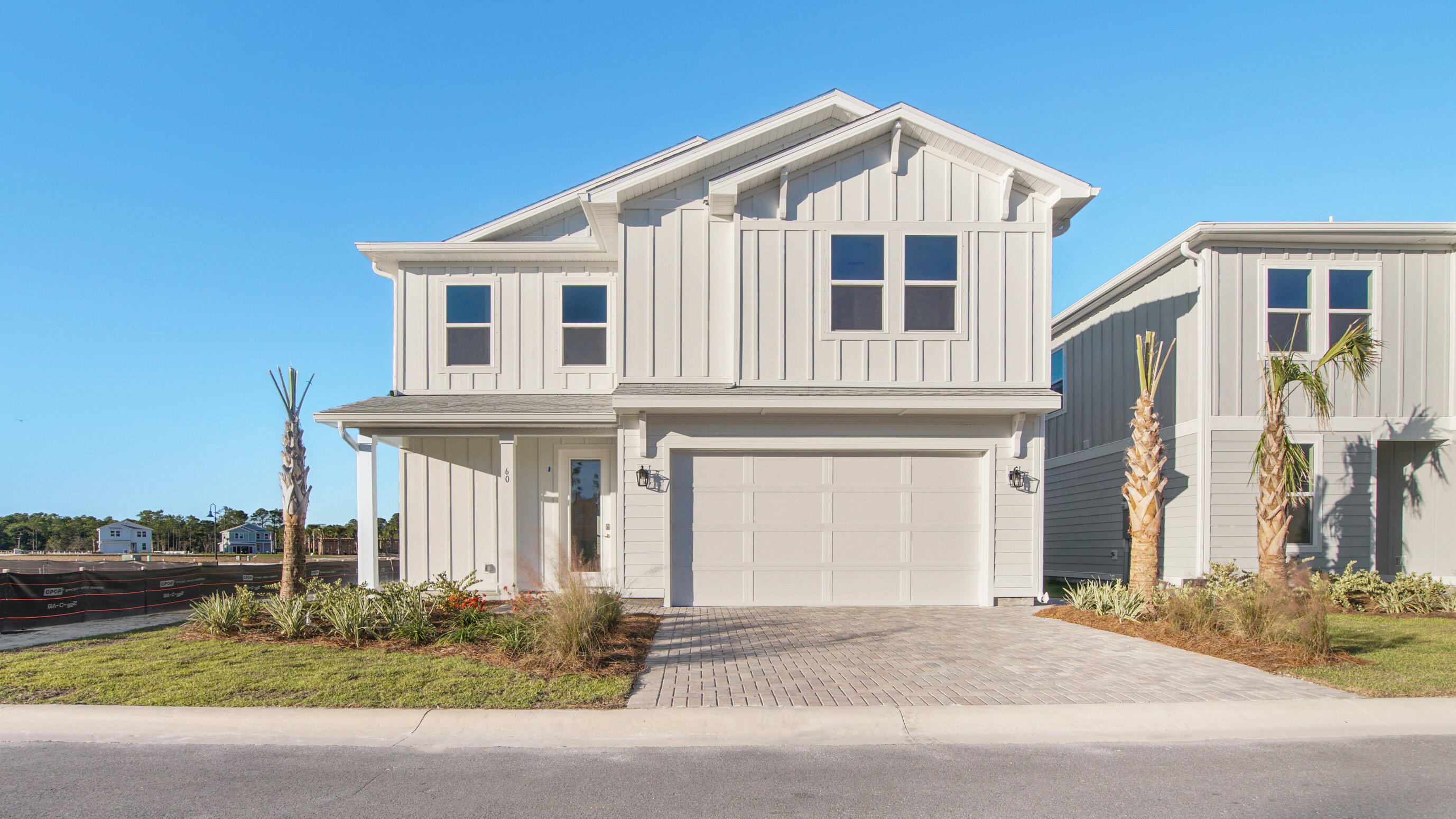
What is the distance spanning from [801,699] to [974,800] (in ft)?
6.27

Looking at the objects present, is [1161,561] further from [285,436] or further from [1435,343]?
[285,436]

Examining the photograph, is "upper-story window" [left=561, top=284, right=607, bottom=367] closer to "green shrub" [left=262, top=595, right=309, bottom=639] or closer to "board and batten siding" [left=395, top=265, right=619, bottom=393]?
"board and batten siding" [left=395, top=265, right=619, bottom=393]

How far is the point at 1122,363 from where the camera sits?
14.8 metres

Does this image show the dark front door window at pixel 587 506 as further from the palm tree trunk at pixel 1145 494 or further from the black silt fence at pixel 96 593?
the palm tree trunk at pixel 1145 494

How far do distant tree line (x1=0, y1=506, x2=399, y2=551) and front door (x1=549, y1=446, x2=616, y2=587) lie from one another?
58495 mm

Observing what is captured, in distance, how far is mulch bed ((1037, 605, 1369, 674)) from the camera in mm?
7555

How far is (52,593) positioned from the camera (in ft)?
34.7

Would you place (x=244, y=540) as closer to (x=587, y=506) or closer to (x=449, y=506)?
(x=449, y=506)

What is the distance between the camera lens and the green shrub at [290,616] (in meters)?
8.43

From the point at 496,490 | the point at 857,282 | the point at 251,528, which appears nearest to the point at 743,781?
the point at 857,282

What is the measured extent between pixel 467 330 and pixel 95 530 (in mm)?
70665

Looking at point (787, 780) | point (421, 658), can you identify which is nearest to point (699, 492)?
point (421, 658)

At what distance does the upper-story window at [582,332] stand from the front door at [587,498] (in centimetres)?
139

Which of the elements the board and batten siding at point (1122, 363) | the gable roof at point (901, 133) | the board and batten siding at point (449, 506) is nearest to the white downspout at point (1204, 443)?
the board and batten siding at point (1122, 363)
